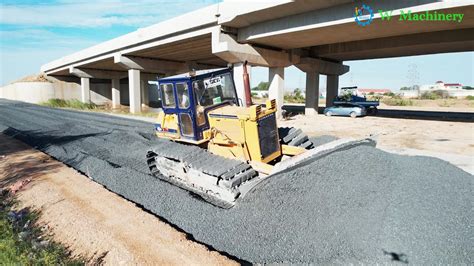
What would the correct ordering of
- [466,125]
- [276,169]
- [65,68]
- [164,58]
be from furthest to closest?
1. [65,68]
2. [164,58]
3. [466,125]
4. [276,169]

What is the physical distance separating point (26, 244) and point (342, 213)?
183 inches

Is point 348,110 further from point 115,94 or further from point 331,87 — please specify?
point 115,94

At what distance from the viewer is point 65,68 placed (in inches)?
A: 1549

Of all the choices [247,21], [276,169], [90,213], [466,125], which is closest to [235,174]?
[276,169]

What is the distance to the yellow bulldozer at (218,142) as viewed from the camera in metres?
5.66

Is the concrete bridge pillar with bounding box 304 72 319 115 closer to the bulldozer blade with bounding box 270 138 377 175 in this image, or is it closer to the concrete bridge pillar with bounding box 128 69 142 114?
the concrete bridge pillar with bounding box 128 69 142 114

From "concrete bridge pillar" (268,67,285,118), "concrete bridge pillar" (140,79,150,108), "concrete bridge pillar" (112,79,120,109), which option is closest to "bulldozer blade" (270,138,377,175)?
"concrete bridge pillar" (268,67,285,118)

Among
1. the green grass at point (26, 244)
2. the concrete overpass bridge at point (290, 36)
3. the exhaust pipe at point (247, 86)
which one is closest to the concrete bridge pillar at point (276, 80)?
the concrete overpass bridge at point (290, 36)

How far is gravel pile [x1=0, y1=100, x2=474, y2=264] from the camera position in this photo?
3.74 m

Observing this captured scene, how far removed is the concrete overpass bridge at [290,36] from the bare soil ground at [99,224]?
480 centimetres

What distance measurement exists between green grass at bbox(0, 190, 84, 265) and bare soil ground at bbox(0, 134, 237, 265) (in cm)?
18

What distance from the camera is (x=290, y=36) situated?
1712 cm

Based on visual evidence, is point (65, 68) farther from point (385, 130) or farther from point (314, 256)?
point (314, 256)

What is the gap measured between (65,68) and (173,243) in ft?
139
